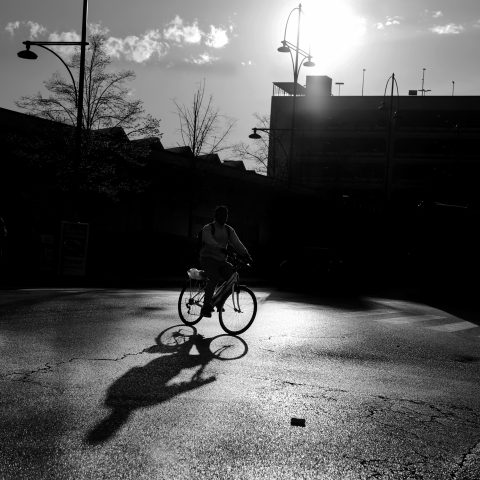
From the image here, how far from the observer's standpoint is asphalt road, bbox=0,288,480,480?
414cm

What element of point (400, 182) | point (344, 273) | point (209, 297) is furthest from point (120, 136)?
point (400, 182)

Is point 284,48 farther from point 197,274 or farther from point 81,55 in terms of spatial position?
point 197,274

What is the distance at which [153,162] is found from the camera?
38.7 metres

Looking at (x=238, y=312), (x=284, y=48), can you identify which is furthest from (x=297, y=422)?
(x=284, y=48)

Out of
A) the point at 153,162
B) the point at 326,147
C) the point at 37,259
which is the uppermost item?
the point at 326,147

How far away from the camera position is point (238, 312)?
10.1m

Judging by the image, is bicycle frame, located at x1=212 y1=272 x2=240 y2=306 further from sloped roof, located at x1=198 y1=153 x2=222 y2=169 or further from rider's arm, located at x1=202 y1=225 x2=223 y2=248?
sloped roof, located at x1=198 y1=153 x2=222 y2=169

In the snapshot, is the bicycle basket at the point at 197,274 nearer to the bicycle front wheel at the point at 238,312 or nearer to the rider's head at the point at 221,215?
the bicycle front wheel at the point at 238,312

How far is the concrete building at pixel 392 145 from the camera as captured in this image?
74.8 m

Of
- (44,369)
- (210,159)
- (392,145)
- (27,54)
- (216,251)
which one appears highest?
(392,145)

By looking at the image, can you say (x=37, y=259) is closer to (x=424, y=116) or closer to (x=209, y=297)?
(x=209, y=297)

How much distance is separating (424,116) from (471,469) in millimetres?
78042

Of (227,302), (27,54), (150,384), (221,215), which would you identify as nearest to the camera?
(150,384)

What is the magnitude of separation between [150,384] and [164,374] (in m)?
0.49
